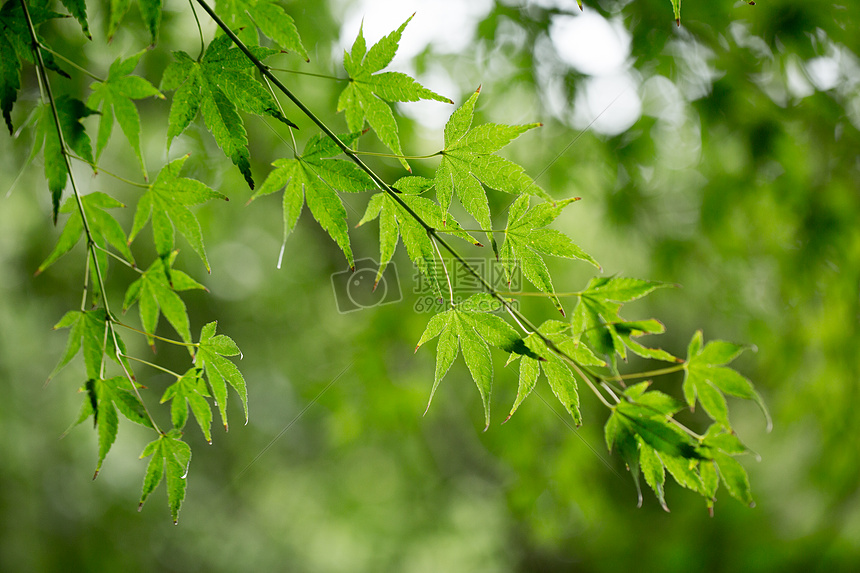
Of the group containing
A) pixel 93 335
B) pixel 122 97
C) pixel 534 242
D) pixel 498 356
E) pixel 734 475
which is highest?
pixel 122 97

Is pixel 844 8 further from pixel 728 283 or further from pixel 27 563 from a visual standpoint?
pixel 27 563

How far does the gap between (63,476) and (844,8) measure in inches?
214

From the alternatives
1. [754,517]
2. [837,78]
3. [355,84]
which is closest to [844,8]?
[837,78]

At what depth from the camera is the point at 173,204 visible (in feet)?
1.83

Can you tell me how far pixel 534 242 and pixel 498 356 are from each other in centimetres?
158

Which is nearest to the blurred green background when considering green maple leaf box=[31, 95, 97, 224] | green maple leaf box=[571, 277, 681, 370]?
green maple leaf box=[31, 95, 97, 224]

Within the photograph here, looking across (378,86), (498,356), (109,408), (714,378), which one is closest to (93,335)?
(109,408)

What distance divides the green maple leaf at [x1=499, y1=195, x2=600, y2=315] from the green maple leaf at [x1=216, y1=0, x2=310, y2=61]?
28 cm

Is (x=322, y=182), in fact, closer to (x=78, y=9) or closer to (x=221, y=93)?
(x=221, y=93)

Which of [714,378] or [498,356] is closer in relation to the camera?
[714,378]

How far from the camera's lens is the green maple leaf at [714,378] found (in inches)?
21.1

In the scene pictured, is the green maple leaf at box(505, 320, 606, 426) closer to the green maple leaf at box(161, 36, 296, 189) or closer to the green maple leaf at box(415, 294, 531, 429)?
the green maple leaf at box(415, 294, 531, 429)

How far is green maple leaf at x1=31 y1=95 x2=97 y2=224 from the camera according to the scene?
20.9 inches

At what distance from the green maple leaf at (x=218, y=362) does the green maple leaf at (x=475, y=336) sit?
0.72ft
